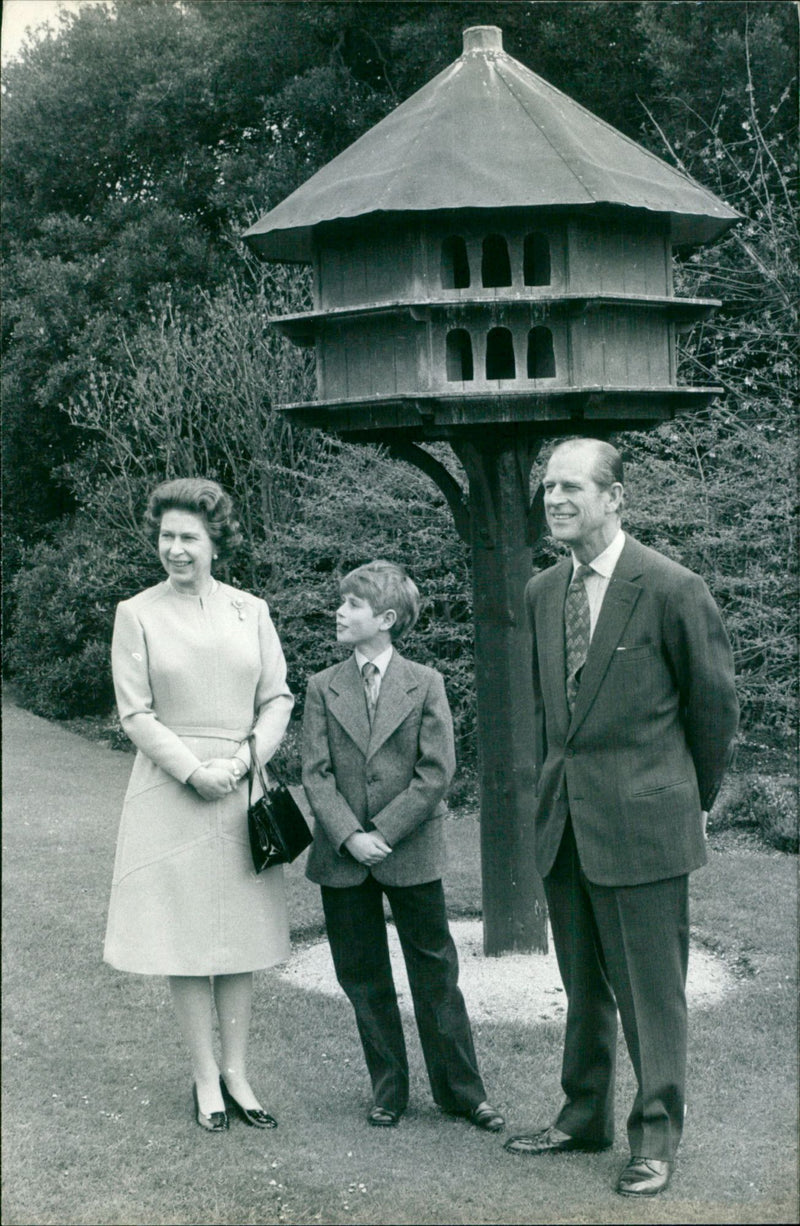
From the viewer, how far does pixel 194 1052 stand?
4227 millimetres

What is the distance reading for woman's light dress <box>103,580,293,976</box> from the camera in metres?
4.11

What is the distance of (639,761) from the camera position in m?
3.80

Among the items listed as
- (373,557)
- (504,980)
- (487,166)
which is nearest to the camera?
(487,166)

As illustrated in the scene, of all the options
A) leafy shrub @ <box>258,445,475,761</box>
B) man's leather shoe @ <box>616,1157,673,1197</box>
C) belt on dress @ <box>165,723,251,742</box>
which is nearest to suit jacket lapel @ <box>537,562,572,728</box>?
belt on dress @ <box>165,723,251,742</box>

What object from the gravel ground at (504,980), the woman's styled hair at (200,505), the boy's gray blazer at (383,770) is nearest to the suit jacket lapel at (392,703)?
the boy's gray blazer at (383,770)

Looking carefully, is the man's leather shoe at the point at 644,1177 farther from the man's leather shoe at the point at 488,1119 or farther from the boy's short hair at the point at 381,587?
the boy's short hair at the point at 381,587

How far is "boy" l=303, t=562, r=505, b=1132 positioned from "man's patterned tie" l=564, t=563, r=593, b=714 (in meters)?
0.52

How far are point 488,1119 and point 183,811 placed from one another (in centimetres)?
138

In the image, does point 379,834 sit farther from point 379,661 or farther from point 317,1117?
point 317,1117

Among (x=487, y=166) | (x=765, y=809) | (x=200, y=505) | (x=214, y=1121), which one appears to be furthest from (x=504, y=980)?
(x=765, y=809)

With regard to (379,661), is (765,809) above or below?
below

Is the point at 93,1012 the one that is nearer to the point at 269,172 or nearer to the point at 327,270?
the point at 327,270

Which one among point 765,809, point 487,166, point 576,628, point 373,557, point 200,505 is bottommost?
point 765,809

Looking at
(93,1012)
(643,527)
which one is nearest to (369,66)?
(643,527)
